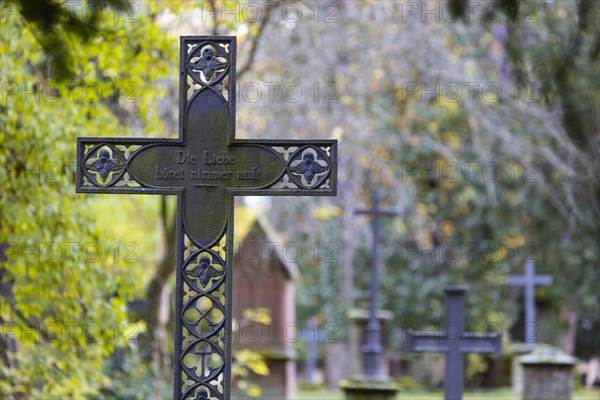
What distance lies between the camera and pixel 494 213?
25688mm

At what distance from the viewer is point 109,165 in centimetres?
645

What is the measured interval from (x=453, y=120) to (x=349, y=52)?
7765 mm

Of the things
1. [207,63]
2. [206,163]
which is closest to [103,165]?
[206,163]

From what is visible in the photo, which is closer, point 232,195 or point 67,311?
point 232,195

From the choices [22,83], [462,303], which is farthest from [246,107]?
[22,83]

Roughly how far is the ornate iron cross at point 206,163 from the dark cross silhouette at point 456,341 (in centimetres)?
467

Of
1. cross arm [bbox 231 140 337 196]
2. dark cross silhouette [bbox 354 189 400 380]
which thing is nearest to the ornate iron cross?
cross arm [bbox 231 140 337 196]

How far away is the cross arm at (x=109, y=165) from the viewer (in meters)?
6.42

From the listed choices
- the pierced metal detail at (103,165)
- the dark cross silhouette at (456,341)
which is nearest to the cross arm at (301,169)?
the pierced metal detail at (103,165)

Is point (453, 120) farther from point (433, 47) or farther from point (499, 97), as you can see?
point (433, 47)

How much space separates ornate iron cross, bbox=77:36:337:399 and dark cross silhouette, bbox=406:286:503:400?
4.67m

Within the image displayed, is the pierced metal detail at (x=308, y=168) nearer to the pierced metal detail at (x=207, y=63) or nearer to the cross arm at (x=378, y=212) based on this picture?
the pierced metal detail at (x=207, y=63)

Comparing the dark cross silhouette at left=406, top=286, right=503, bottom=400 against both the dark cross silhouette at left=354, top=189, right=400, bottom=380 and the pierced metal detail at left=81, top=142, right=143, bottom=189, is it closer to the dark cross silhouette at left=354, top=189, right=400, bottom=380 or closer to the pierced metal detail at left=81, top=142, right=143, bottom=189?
the pierced metal detail at left=81, top=142, right=143, bottom=189

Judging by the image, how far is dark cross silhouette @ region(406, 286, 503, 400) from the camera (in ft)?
35.5
